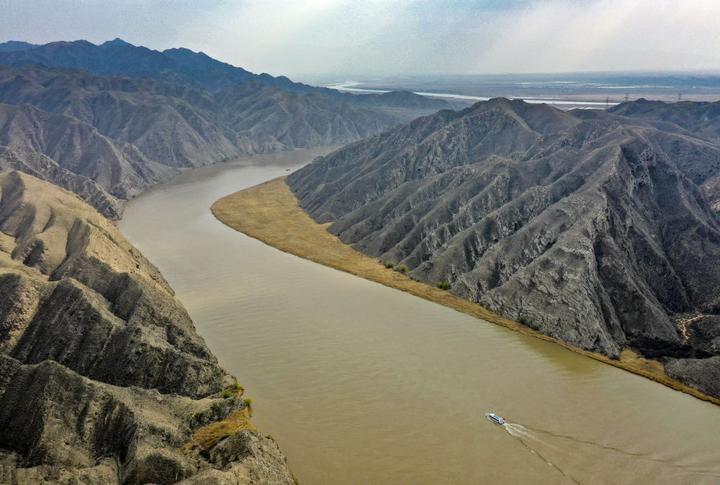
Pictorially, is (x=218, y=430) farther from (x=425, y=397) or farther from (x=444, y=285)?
(x=444, y=285)

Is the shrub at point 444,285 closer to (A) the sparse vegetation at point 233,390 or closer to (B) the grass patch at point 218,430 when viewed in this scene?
(A) the sparse vegetation at point 233,390

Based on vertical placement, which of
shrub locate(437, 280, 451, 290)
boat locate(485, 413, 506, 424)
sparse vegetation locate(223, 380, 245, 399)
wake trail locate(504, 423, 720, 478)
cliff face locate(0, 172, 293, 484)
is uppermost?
cliff face locate(0, 172, 293, 484)

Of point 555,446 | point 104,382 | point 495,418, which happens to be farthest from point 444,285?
point 104,382

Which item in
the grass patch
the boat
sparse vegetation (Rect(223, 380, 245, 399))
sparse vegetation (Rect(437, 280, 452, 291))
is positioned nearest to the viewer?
the grass patch

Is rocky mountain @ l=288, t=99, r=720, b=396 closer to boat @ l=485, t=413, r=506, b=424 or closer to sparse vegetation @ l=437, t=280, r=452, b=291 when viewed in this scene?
sparse vegetation @ l=437, t=280, r=452, b=291

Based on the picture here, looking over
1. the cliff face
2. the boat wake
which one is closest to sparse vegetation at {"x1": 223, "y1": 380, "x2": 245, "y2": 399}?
the cliff face

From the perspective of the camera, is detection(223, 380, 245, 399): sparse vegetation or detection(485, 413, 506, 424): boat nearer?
detection(485, 413, 506, 424): boat

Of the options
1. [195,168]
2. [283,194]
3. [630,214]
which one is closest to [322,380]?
[630,214]
